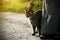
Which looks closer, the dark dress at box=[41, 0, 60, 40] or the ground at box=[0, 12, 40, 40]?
the dark dress at box=[41, 0, 60, 40]

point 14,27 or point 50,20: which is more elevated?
point 50,20

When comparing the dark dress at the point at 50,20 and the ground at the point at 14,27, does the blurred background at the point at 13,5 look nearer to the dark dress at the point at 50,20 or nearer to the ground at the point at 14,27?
the ground at the point at 14,27

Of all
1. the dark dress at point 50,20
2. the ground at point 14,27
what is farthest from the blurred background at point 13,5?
the dark dress at point 50,20

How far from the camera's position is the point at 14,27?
2258 millimetres

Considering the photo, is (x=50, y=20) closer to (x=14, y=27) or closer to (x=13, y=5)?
(x=14, y=27)

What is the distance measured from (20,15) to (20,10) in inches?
5.5

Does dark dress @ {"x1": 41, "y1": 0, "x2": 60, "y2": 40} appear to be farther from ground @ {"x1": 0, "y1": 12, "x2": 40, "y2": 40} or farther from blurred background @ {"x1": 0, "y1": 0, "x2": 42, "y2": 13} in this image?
blurred background @ {"x1": 0, "y1": 0, "x2": 42, "y2": 13}

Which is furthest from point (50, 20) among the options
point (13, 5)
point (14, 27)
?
point (13, 5)

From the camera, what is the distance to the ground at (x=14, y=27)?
2014 mm

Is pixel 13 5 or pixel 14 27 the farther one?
pixel 13 5

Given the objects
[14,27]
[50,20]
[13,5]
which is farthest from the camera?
[13,5]

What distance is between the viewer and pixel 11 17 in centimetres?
254

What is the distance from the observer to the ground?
2014mm

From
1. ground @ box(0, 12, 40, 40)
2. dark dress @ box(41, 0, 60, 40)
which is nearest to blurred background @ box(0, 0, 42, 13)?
ground @ box(0, 12, 40, 40)
